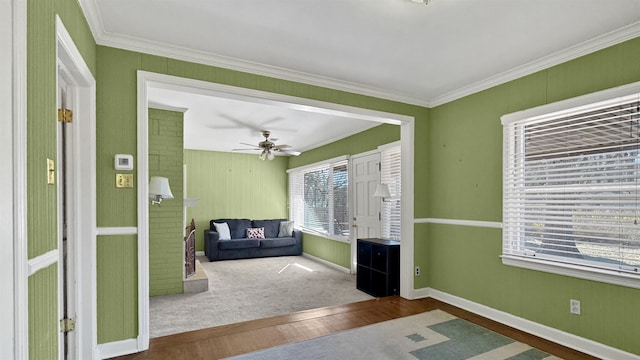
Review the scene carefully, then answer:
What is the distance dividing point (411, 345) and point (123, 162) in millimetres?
2873

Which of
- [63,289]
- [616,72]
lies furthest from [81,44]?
[616,72]

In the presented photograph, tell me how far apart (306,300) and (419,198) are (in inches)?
78.5

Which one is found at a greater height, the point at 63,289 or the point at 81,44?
the point at 81,44

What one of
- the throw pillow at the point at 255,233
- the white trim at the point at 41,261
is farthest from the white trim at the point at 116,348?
the throw pillow at the point at 255,233

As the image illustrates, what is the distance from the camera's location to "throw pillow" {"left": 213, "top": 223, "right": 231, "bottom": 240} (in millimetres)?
7539

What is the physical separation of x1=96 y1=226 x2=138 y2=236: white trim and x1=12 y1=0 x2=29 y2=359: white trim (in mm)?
1470

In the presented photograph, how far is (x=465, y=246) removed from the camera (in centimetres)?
385

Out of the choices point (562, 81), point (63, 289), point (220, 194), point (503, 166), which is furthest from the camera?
point (220, 194)

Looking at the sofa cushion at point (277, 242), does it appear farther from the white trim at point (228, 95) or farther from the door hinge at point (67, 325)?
the door hinge at point (67, 325)

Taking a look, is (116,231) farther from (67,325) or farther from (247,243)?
(247,243)

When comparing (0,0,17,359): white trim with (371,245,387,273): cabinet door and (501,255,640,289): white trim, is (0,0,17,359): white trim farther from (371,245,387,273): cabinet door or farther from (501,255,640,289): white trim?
(371,245,387,273): cabinet door

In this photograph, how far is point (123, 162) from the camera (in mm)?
2688

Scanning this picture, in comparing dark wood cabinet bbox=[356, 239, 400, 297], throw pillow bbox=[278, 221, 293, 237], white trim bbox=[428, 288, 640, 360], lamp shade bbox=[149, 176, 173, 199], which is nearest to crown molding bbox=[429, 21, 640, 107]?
dark wood cabinet bbox=[356, 239, 400, 297]

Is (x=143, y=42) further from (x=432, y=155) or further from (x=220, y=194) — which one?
(x=220, y=194)
